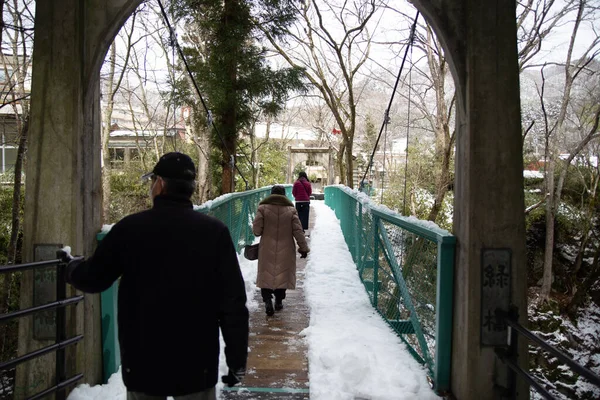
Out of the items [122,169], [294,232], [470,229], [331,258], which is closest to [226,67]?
[331,258]

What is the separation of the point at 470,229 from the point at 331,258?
4808 mm

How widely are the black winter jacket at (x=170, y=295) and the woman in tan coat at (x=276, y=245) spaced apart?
293cm

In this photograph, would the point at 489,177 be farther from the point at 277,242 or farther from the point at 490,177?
the point at 277,242

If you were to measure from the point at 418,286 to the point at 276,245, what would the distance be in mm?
1649

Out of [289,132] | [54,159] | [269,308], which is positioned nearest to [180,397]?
[54,159]

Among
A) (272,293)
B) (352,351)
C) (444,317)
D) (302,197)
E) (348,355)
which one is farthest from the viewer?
(302,197)

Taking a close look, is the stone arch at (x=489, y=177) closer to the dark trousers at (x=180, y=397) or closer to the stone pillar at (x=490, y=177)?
the stone pillar at (x=490, y=177)

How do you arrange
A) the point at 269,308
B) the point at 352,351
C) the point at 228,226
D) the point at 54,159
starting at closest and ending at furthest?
the point at 54,159
the point at 352,351
the point at 269,308
the point at 228,226

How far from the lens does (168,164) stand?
1.74 meters

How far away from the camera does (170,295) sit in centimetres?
164

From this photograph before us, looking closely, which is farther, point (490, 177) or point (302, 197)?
point (302, 197)

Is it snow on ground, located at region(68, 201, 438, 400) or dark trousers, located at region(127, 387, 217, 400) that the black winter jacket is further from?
snow on ground, located at region(68, 201, 438, 400)

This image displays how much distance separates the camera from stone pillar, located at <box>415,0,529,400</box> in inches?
103

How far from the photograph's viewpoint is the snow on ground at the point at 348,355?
2.83 m
